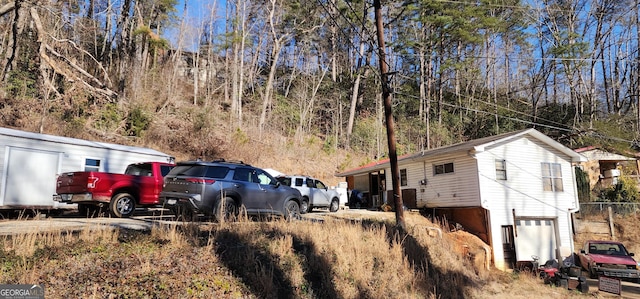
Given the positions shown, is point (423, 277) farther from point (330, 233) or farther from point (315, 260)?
point (315, 260)

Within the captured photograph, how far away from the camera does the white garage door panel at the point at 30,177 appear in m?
11.2

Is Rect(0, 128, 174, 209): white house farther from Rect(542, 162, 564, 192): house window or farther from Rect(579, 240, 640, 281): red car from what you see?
Rect(579, 240, 640, 281): red car

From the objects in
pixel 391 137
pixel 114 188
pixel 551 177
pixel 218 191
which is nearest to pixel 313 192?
pixel 391 137

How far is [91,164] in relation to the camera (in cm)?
1348

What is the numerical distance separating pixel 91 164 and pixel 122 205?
11.3 ft

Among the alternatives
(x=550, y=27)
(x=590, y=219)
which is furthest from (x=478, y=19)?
(x=590, y=219)

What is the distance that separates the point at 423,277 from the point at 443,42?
30360 mm

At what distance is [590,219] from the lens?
23172 millimetres

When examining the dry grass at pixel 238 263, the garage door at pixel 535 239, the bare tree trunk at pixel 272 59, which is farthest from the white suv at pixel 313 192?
the bare tree trunk at pixel 272 59

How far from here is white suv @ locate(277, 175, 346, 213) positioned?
16784 mm

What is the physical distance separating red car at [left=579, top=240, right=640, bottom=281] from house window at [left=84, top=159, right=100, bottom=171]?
20.9 metres

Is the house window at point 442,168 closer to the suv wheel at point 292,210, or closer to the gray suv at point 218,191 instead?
the suv wheel at point 292,210

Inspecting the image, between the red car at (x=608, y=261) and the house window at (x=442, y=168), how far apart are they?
23.6ft

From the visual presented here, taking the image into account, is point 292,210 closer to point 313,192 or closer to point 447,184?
point 313,192
